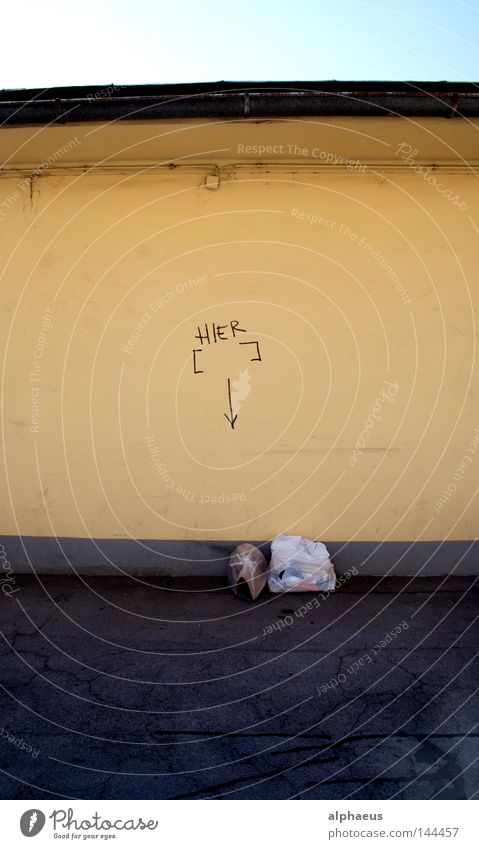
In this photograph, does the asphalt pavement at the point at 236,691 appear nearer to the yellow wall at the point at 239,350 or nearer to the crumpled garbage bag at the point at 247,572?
the crumpled garbage bag at the point at 247,572

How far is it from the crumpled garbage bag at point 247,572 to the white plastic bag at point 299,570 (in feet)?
0.26

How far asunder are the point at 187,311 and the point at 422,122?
6.98 feet

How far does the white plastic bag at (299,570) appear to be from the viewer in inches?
192

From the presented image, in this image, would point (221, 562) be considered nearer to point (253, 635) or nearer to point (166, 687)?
point (253, 635)

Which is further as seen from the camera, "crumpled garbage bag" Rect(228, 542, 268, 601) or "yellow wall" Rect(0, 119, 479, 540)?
"yellow wall" Rect(0, 119, 479, 540)

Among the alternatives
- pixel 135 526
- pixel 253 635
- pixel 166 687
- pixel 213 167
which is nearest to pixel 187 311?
pixel 213 167

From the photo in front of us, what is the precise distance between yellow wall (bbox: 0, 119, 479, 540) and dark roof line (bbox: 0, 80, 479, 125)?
942mm
